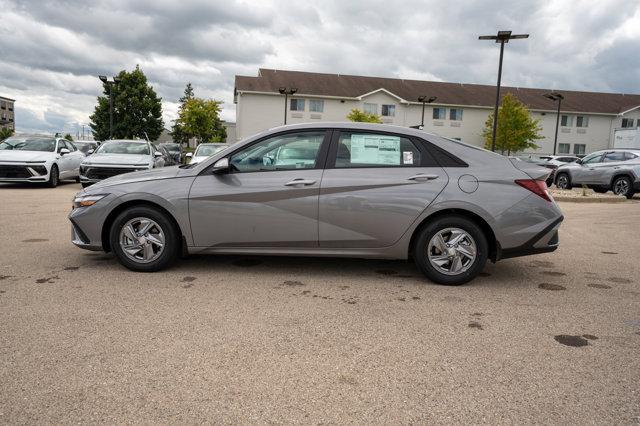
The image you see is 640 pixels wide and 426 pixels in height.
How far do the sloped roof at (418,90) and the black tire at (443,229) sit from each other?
139 ft

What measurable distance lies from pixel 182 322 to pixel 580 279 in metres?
4.10

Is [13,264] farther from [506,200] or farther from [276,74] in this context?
[276,74]

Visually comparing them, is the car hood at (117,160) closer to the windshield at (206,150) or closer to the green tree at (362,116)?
the windshield at (206,150)

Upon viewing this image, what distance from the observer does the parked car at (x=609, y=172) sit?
632 inches

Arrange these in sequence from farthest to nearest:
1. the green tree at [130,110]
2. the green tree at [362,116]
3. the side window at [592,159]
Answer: the green tree at [130,110], the green tree at [362,116], the side window at [592,159]

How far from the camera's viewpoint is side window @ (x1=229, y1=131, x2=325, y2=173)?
16.2 ft

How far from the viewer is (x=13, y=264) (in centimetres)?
524

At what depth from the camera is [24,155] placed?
1409cm

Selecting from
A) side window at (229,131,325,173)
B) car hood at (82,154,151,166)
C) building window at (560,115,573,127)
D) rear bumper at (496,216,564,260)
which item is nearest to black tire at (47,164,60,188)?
car hood at (82,154,151,166)

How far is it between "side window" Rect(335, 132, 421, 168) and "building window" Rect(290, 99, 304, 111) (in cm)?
4242

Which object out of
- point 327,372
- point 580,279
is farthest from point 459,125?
point 327,372

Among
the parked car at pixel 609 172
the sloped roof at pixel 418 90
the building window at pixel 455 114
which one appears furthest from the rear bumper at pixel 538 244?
the building window at pixel 455 114

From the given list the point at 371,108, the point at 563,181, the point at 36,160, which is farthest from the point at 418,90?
the point at 36,160

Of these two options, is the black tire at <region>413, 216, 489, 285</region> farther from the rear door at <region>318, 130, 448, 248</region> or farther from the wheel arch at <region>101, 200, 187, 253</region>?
the wheel arch at <region>101, 200, 187, 253</region>
